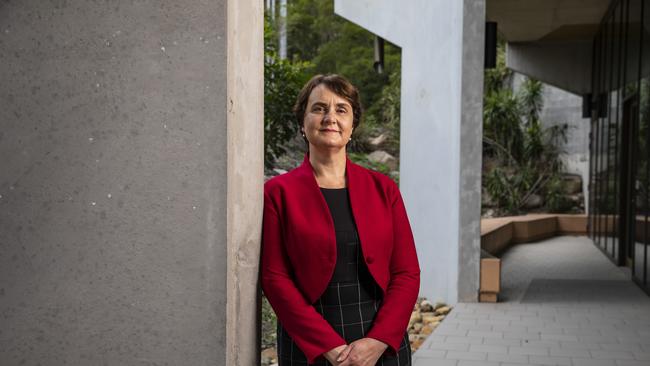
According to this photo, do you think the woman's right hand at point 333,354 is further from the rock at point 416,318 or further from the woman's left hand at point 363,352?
the rock at point 416,318

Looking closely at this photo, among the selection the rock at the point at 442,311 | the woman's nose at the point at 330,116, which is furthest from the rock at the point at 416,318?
the woman's nose at the point at 330,116

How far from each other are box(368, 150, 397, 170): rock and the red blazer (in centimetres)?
1492

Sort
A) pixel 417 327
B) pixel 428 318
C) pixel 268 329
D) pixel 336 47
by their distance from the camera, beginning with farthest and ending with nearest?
pixel 336 47
pixel 428 318
pixel 417 327
pixel 268 329

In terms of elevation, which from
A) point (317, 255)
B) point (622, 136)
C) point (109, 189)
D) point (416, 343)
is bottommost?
point (416, 343)

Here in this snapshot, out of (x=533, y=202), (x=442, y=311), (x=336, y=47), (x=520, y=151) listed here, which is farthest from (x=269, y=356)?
(x=336, y=47)

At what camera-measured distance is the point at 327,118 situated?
1.93 meters

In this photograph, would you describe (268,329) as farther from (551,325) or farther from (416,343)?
(551,325)

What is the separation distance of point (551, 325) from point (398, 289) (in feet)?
14.1

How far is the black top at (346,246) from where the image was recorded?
1.91 metres

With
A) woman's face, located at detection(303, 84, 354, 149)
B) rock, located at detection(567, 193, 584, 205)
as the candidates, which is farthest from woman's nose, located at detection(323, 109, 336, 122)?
rock, located at detection(567, 193, 584, 205)

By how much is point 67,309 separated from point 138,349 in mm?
181

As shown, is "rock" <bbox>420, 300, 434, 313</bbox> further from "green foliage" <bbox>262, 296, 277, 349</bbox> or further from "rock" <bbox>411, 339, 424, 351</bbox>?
"green foliage" <bbox>262, 296, 277, 349</bbox>

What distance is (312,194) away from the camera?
1921mm

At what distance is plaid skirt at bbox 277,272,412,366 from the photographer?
1.90 metres
